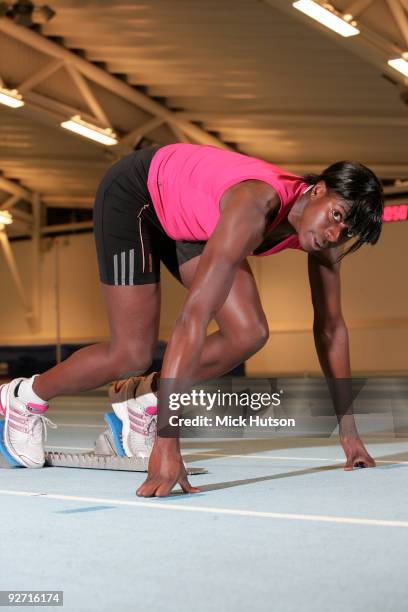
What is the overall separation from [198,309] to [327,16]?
834cm

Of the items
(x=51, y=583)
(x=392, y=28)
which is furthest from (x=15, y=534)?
(x=392, y=28)

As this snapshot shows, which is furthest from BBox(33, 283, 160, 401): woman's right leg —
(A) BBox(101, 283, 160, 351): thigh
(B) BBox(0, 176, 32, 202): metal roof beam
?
(B) BBox(0, 176, 32, 202): metal roof beam

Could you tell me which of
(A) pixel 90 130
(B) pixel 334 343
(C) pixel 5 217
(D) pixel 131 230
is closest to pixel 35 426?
(D) pixel 131 230

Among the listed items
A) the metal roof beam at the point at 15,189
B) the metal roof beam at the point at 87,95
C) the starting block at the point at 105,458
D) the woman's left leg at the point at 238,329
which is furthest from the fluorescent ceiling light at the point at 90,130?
the woman's left leg at the point at 238,329

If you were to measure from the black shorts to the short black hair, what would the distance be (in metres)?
0.65

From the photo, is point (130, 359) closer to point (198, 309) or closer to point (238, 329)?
point (238, 329)

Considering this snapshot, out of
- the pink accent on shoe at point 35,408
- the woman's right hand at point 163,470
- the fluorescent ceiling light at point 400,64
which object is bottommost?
the woman's right hand at point 163,470

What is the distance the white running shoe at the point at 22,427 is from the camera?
3453 millimetres

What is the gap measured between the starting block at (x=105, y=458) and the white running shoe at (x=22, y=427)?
0.13 ft

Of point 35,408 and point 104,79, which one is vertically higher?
point 104,79

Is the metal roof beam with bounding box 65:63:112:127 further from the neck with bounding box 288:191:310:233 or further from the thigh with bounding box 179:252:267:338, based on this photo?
the neck with bounding box 288:191:310:233

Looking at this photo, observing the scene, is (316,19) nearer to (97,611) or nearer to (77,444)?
(77,444)

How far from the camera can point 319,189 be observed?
109 inches

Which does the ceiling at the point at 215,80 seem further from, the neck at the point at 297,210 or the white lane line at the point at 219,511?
the white lane line at the point at 219,511
